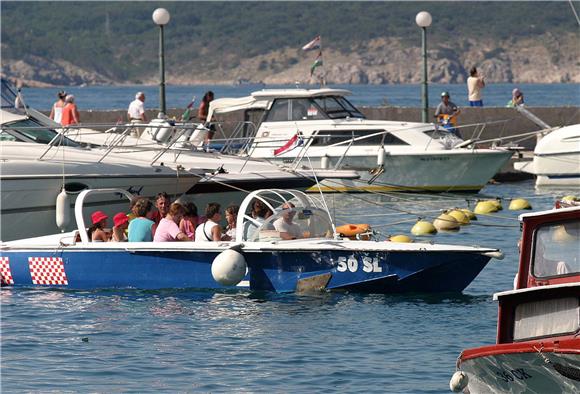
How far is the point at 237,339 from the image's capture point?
1484 centimetres

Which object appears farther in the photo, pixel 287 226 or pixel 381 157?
pixel 381 157

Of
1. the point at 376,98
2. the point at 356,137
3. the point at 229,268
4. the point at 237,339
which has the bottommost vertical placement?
the point at 237,339

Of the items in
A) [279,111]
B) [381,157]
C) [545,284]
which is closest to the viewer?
[545,284]

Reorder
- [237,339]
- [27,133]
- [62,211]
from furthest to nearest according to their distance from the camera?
1. [27,133]
2. [62,211]
3. [237,339]

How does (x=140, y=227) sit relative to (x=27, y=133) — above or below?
below

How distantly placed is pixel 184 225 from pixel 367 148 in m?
11.9

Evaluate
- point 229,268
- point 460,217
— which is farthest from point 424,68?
point 229,268

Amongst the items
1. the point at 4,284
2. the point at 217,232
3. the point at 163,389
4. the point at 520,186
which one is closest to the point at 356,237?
the point at 217,232

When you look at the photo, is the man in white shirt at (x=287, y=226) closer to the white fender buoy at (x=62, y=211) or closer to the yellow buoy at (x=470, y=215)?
the white fender buoy at (x=62, y=211)

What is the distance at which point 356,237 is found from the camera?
722 inches

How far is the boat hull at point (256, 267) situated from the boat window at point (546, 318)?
544 cm

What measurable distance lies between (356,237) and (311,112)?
483 inches

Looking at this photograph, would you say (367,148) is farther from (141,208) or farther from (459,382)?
(459,382)

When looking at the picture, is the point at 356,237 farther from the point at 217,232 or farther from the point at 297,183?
the point at 297,183
